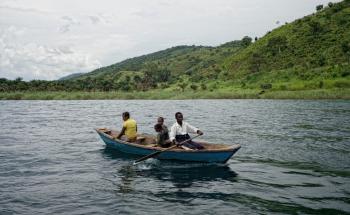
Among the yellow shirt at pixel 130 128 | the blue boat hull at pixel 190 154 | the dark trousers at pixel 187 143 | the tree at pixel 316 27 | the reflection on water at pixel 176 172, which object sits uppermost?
the tree at pixel 316 27

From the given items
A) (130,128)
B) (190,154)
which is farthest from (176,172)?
(130,128)

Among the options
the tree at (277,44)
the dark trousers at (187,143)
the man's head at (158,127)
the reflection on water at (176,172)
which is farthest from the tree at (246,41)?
the reflection on water at (176,172)

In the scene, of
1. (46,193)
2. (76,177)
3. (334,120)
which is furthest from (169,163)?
(334,120)

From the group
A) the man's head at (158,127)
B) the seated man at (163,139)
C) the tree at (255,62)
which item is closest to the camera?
the man's head at (158,127)

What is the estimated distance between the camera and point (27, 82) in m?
108

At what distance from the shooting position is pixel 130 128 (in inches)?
803

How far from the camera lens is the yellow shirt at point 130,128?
66.6ft

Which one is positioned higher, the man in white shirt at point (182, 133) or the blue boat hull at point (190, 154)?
the man in white shirt at point (182, 133)

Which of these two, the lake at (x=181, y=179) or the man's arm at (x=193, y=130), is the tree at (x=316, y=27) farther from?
the man's arm at (x=193, y=130)

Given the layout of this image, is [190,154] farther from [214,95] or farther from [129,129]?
[214,95]

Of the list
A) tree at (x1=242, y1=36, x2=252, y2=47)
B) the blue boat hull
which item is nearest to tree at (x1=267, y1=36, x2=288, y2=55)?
tree at (x1=242, y1=36, x2=252, y2=47)

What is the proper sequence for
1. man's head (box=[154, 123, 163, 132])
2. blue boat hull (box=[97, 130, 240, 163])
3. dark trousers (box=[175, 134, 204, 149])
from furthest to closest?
dark trousers (box=[175, 134, 204, 149]) < man's head (box=[154, 123, 163, 132]) < blue boat hull (box=[97, 130, 240, 163])

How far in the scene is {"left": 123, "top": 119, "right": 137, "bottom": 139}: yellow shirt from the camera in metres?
20.3

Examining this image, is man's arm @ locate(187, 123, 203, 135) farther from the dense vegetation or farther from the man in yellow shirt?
the dense vegetation
